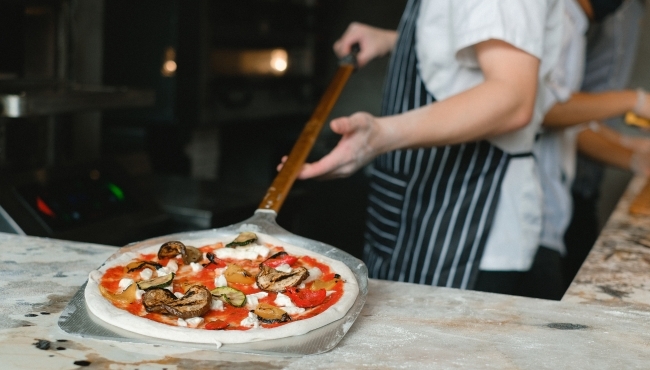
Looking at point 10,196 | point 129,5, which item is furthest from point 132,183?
point 129,5

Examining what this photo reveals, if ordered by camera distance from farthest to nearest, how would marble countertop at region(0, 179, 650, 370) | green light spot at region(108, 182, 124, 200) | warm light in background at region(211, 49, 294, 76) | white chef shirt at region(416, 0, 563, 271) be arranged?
1. warm light in background at region(211, 49, 294, 76)
2. green light spot at region(108, 182, 124, 200)
3. white chef shirt at region(416, 0, 563, 271)
4. marble countertop at region(0, 179, 650, 370)

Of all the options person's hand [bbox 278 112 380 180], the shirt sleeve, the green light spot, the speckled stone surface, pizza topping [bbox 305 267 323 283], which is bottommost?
the green light spot

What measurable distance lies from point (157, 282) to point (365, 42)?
133cm

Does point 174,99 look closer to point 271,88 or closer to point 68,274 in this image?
point 271,88

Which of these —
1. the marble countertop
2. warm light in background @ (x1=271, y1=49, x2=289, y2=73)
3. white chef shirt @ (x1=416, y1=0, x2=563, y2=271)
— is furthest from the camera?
warm light in background @ (x1=271, y1=49, x2=289, y2=73)

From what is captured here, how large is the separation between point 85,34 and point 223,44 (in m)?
0.70

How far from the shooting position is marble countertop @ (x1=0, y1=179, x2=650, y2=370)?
2.92 ft

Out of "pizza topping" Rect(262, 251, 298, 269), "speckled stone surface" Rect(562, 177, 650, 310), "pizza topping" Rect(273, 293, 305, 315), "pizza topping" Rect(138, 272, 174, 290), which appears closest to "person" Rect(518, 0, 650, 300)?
"speckled stone surface" Rect(562, 177, 650, 310)

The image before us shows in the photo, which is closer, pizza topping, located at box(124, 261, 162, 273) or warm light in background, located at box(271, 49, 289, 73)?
pizza topping, located at box(124, 261, 162, 273)

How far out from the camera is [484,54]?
5.03ft

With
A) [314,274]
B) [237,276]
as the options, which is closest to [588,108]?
[314,274]

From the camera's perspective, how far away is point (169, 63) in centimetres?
283

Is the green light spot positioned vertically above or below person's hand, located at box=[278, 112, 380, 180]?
below

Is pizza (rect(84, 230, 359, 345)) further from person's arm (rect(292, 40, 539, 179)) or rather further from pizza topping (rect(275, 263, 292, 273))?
person's arm (rect(292, 40, 539, 179))
